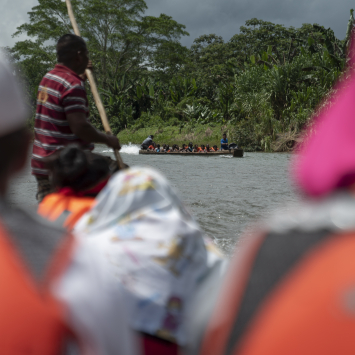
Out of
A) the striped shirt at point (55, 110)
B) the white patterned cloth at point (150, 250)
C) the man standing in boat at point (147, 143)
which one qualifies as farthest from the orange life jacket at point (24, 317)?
the man standing in boat at point (147, 143)

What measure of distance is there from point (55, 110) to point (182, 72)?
1382 inches

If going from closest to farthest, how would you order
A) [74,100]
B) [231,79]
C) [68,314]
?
[68,314] < [74,100] < [231,79]

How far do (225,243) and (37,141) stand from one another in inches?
118

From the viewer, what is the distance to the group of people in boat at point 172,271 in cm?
54

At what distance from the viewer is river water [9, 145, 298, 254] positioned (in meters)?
6.51

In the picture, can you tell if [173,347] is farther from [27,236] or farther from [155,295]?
[27,236]

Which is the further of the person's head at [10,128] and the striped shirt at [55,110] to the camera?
the striped shirt at [55,110]

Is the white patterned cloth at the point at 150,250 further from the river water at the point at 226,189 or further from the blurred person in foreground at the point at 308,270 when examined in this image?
the river water at the point at 226,189

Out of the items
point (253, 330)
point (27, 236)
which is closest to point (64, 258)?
point (27, 236)

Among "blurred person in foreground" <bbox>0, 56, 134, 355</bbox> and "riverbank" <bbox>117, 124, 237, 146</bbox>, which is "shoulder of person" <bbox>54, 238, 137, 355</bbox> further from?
"riverbank" <bbox>117, 124, 237, 146</bbox>

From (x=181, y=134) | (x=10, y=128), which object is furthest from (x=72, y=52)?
(x=181, y=134)

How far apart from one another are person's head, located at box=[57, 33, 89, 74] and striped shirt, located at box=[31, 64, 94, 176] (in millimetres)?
104

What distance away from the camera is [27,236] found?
2.57ft

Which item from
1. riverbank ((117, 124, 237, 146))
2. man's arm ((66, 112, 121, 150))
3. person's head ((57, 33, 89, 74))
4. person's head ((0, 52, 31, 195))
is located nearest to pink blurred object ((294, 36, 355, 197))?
person's head ((0, 52, 31, 195))
